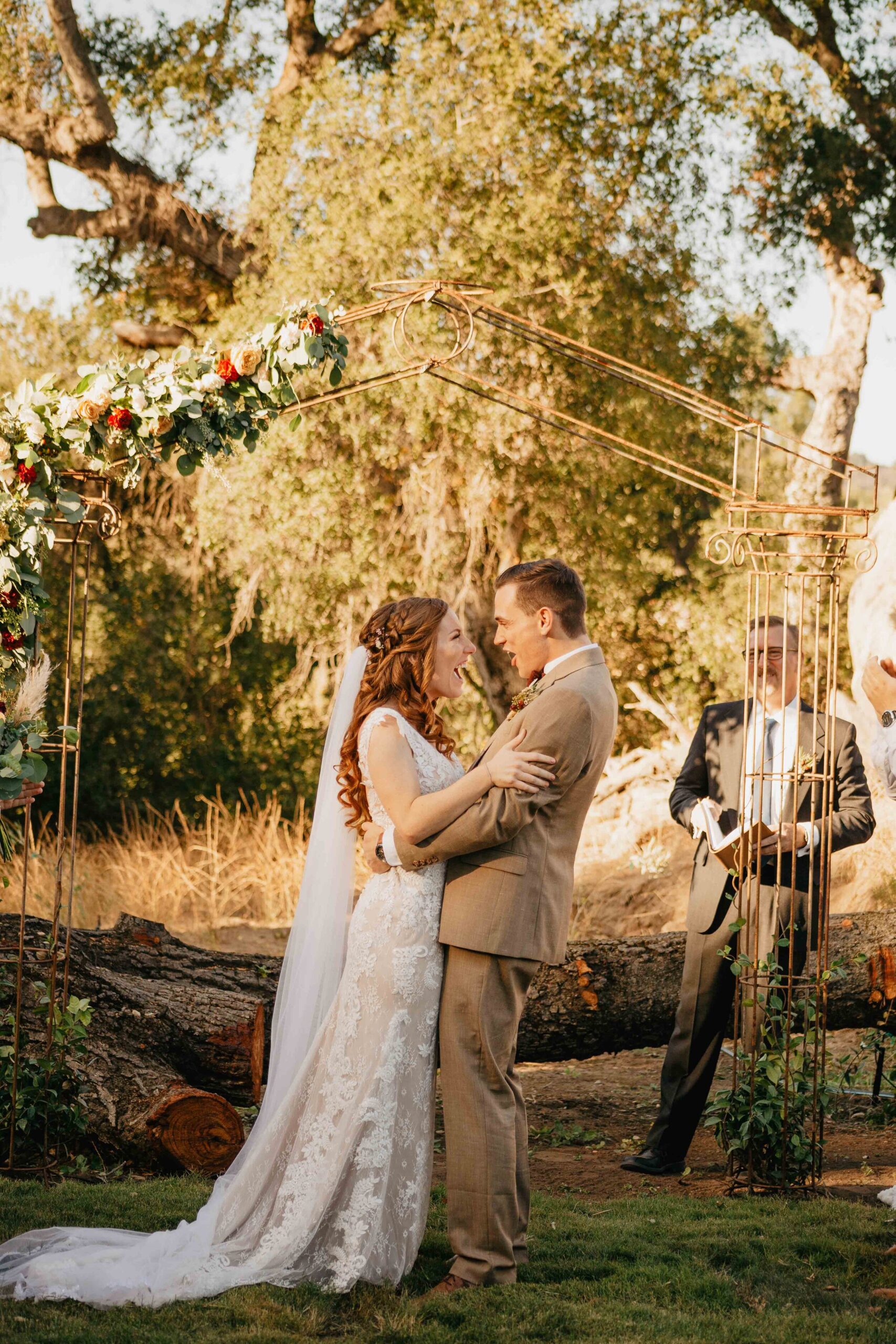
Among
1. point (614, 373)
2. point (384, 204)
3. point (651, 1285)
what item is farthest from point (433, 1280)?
point (384, 204)

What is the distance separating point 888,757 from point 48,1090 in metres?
3.27

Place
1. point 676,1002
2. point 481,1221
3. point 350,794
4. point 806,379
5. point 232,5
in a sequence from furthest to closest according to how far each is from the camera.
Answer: point 806,379
point 232,5
point 676,1002
point 350,794
point 481,1221

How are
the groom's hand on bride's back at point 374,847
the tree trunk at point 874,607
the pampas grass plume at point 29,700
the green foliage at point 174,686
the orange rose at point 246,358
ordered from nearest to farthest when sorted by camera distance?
Result: the pampas grass plume at point 29,700 < the groom's hand on bride's back at point 374,847 < the orange rose at point 246,358 < the tree trunk at point 874,607 < the green foliage at point 174,686

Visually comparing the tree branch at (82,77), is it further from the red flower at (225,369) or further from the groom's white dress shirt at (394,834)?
the groom's white dress shirt at (394,834)

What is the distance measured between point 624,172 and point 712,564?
4674 millimetres

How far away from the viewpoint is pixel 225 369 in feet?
15.3

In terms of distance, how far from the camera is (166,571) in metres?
14.3

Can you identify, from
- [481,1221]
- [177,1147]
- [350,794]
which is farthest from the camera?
[177,1147]

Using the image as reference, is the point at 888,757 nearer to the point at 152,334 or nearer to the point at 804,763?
the point at 804,763

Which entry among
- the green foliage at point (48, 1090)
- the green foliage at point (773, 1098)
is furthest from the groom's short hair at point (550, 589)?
the green foliage at point (48, 1090)

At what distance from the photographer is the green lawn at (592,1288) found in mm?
3572

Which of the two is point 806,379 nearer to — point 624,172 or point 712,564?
point 712,564

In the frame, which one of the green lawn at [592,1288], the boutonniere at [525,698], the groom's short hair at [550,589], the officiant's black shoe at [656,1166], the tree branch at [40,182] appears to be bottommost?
the green lawn at [592,1288]

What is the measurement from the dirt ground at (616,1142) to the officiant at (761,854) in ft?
0.62
